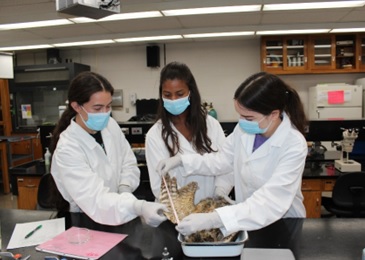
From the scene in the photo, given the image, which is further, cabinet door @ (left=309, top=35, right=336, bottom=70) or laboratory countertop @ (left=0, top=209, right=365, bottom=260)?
cabinet door @ (left=309, top=35, right=336, bottom=70)

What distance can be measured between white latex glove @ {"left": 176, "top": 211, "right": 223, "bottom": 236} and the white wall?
4.70 m

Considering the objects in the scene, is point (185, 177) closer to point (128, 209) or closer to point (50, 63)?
point (128, 209)

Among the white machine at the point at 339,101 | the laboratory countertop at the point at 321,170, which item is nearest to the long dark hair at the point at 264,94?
the laboratory countertop at the point at 321,170

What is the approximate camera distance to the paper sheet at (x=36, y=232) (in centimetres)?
123

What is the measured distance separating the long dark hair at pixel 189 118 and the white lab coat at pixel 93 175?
0.28 meters

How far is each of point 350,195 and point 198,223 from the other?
204 centimetres

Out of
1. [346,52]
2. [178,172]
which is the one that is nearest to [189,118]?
[178,172]

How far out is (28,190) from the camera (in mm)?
3100

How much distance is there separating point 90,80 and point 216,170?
0.78 meters

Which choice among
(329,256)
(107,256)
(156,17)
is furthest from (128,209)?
(156,17)

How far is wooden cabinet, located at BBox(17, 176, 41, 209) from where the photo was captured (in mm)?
3066

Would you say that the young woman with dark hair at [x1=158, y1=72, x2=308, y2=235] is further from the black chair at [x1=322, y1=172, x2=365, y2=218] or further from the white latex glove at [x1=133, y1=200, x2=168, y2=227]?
the black chair at [x1=322, y1=172, x2=365, y2=218]

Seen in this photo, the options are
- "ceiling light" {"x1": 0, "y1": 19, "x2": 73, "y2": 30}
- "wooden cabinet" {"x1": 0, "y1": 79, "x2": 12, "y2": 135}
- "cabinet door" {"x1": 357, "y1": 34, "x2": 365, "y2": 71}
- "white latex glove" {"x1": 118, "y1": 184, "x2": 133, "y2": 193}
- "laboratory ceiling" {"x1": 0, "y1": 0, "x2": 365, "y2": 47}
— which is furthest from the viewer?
"wooden cabinet" {"x1": 0, "y1": 79, "x2": 12, "y2": 135}

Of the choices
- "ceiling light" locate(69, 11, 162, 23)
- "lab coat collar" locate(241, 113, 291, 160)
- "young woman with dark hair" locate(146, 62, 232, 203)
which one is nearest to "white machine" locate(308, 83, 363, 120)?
"ceiling light" locate(69, 11, 162, 23)
